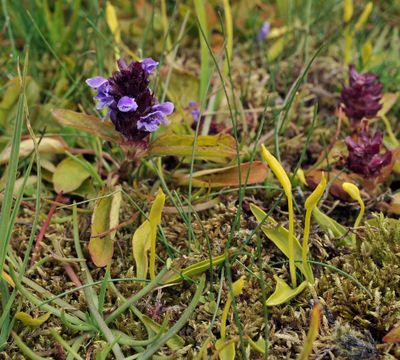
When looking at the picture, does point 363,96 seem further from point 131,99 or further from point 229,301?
point 229,301

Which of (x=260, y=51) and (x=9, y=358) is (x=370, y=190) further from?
(x=9, y=358)

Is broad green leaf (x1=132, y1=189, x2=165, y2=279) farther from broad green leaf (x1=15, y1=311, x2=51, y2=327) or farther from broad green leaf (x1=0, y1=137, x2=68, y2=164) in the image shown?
broad green leaf (x1=0, y1=137, x2=68, y2=164)

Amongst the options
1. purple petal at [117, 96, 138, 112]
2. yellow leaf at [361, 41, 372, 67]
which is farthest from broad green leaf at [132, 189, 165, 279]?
yellow leaf at [361, 41, 372, 67]

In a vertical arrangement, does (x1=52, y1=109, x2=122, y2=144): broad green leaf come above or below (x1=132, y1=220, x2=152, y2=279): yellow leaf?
above

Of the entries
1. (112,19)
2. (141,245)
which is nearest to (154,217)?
(141,245)

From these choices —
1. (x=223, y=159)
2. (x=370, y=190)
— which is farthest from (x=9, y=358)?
(x=370, y=190)

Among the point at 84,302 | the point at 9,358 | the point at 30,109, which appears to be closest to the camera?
the point at 9,358
